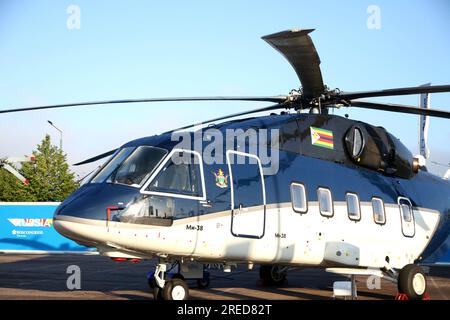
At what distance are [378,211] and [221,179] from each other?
4.28 meters

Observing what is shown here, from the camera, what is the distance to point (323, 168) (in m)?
12.3

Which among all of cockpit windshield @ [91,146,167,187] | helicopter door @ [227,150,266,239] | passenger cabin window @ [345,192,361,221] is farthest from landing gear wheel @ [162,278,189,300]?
passenger cabin window @ [345,192,361,221]

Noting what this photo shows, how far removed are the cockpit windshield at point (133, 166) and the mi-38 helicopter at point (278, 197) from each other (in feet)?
0.08

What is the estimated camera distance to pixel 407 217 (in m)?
13.6

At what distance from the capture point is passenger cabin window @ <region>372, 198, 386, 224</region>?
12.8 metres

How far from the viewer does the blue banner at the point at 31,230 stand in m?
30.1

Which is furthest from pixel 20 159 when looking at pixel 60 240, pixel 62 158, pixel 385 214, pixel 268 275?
pixel 385 214

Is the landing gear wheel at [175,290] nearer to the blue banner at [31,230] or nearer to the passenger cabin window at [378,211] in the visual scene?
the passenger cabin window at [378,211]

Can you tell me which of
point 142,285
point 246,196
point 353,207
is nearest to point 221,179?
point 246,196

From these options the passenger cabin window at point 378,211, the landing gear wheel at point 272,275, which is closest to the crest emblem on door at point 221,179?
the passenger cabin window at point 378,211

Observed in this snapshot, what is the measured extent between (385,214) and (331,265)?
1.95 metres

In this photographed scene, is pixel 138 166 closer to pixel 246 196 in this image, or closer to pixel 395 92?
pixel 246 196

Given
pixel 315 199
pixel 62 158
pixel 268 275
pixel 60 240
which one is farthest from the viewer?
pixel 62 158

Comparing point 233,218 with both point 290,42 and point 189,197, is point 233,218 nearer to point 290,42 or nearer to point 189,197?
point 189,197
